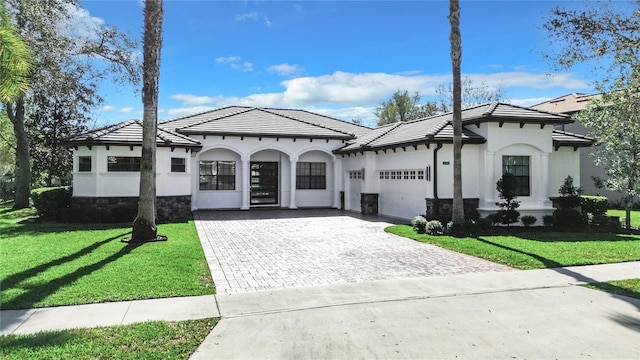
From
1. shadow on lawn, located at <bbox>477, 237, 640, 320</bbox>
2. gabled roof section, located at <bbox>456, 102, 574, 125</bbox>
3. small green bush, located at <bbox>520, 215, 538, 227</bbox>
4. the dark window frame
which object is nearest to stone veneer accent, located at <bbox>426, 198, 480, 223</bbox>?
small green bush, located at <bbox>520, 215, 538, 227</bbox>

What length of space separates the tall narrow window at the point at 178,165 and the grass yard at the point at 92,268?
16.4ft

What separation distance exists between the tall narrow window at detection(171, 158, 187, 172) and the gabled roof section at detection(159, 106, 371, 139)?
277cm

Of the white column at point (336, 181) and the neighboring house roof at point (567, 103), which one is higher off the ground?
the neighboring house roof at point (567, 103)

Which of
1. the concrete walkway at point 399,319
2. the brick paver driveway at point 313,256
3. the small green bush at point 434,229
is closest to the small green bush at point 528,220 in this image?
the small green bush at point 434,229

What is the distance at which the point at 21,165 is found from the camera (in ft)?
70.6

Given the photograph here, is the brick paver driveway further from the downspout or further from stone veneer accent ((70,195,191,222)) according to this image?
stone veneer accent ((70,195,191,222))

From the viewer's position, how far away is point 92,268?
27.0 ft

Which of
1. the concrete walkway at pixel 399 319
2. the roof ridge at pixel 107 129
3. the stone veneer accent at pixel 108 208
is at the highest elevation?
the roof ridge at pixel 107 129

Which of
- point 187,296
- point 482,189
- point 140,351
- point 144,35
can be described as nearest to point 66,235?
point 144,35

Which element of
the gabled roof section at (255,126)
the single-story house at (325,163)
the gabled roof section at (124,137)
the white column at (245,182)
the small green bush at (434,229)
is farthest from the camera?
the white column at (245,182)

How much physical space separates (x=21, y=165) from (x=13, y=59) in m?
16.0

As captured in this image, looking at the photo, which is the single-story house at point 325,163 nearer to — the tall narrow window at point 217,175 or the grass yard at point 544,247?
the tall narrow window at point 217,175

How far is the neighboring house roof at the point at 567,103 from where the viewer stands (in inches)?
1092

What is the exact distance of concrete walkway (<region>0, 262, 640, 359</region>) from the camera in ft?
15.2
